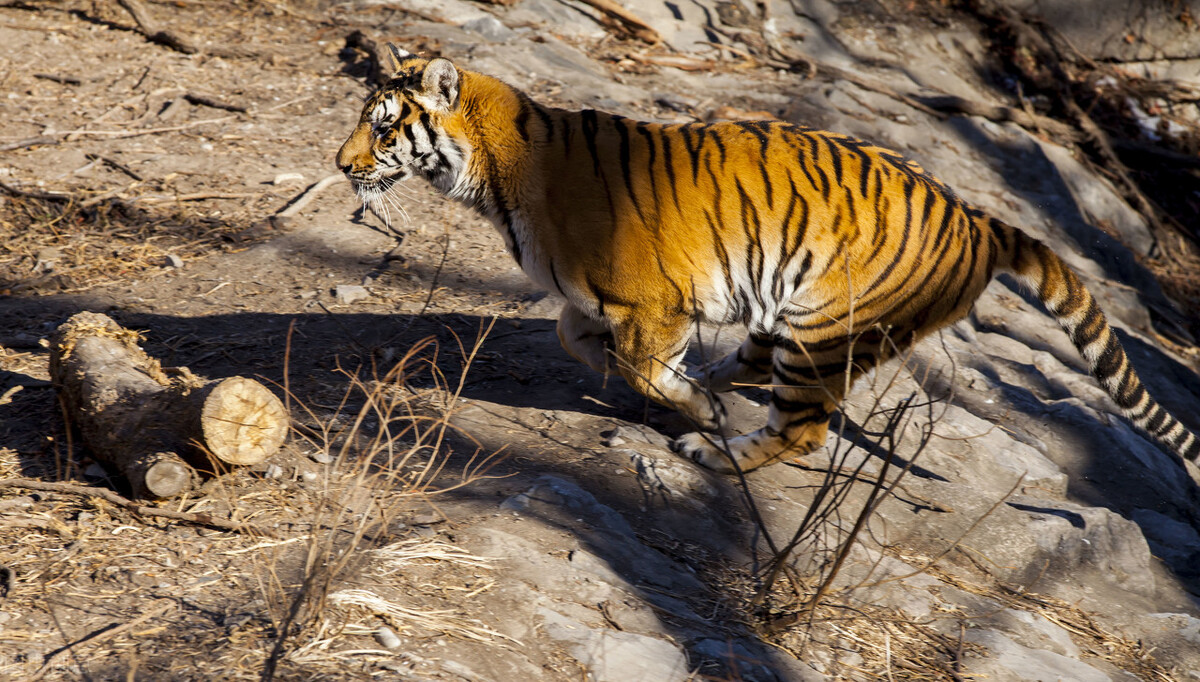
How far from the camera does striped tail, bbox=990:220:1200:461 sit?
13.0 ft

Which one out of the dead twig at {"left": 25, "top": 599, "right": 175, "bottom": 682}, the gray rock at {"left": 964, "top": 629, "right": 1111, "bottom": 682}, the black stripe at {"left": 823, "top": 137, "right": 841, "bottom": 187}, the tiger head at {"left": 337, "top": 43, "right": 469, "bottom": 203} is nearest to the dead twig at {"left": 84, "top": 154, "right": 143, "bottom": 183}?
the tiger head at {"left": 337, "top": 43, "right": 469, "bottom": 203}

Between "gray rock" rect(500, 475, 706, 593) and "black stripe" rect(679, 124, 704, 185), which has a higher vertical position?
"black stripe" rect(679, 124, 704, 185)

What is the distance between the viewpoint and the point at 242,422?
9.47 feet

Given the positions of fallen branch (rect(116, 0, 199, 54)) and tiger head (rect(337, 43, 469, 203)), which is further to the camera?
fallen branch (rect(116, 0, 199, 54))

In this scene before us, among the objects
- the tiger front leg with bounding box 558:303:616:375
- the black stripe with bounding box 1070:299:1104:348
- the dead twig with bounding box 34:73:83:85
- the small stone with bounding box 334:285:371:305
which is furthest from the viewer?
the dead twig with bounding box 34:73:83:85

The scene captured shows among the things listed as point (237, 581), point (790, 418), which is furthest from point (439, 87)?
point (237, 581)

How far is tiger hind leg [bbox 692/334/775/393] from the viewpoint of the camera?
15.1 ft

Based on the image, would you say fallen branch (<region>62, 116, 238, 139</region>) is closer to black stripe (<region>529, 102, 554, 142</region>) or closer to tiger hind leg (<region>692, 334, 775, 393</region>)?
black stripe (<region>529, 102, 554, 142</region>)

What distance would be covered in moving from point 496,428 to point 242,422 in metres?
1.33

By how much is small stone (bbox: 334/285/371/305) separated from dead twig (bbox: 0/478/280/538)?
2374mm

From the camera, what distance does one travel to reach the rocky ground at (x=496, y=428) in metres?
2.62

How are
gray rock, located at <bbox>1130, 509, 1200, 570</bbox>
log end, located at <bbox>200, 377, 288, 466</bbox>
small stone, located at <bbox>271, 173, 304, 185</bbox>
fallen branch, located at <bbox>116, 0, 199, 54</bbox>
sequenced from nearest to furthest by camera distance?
log end, located at <bbox>200, 377, 288, 466</bbox> → gray rock, located at <bbox>1130, 509, 1200, 570</bbox> → small stone, located at <bbox>271, 173, 304, 185</bbox> → fallen branch, located at <bbox>116, 0, 199, 54</bbox>

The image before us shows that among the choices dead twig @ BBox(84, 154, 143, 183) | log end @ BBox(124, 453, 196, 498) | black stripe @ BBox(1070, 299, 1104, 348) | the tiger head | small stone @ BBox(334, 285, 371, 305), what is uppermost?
black stripe @ BBox(1070, 299, 1104, 348)

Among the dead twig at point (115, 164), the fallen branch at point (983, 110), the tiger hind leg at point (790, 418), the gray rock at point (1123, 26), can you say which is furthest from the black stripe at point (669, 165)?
the gray rock at point (1123, 26)
